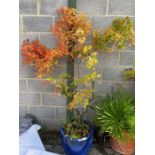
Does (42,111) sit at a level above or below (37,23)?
below

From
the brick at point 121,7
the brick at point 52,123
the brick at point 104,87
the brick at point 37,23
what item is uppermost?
the brick at point 121,7

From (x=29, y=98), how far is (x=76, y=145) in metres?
0.69

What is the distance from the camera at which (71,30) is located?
8.27ft

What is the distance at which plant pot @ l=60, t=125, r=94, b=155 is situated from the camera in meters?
2.65

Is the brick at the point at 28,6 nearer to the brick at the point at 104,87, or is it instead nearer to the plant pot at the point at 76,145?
the brick at the point at 104,87

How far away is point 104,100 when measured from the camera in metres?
2.79

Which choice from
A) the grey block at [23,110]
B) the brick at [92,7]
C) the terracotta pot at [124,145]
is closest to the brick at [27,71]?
the grey block at [23,110]

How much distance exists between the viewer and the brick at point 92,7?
2.65 metres

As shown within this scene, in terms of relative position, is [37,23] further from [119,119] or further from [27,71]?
[119,119]

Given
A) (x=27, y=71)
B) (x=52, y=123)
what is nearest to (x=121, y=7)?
(x=27, y=71)
